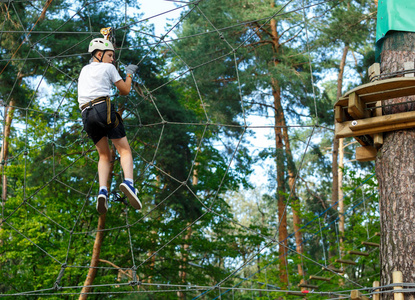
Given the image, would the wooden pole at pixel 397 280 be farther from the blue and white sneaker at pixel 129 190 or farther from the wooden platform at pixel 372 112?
the blue and white sneaker at pixel 129 190

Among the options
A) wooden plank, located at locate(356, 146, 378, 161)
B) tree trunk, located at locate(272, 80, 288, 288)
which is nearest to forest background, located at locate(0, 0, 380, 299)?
tree trunk, located at locate(272, 80, 288, 288)

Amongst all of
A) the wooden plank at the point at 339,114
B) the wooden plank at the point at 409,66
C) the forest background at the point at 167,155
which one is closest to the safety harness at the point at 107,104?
the wooden plank at the point at 339,114

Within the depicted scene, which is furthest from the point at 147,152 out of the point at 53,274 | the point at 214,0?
the point at 214,0

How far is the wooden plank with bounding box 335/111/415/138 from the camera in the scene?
4.18m

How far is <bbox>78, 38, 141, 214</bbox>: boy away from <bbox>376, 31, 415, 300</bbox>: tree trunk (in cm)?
192

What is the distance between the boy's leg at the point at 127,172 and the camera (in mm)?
4066

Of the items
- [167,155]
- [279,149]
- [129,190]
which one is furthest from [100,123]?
[279,149]

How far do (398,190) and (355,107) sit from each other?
72 centimetres

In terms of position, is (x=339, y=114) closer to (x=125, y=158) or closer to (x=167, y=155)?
(x=125, y=158)

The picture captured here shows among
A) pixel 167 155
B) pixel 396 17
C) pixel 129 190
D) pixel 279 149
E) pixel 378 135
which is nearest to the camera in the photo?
pixel 129 190

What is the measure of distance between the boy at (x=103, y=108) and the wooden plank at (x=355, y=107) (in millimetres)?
1694

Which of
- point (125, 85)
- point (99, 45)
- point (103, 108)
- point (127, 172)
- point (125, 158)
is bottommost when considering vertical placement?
point (127, 172)

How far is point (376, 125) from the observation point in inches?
169

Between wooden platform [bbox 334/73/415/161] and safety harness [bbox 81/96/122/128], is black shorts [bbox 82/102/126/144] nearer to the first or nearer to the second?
safety harness [bbox 81/96/122/128]
